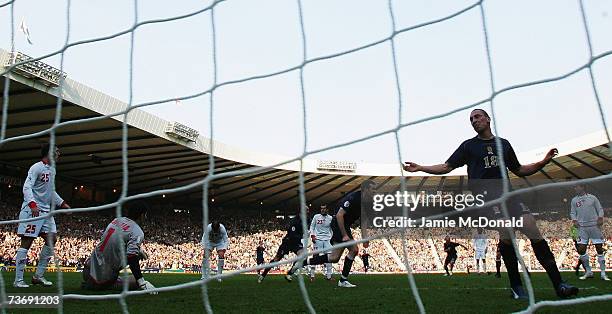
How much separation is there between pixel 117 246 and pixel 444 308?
289 cm

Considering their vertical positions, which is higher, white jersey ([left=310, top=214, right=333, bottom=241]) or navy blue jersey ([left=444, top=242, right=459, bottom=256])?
white jersey ([left=310, top=214, right=333, bottom=241])

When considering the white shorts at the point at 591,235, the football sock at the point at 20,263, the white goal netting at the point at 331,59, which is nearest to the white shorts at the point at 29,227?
the football sock at the point at 20,263

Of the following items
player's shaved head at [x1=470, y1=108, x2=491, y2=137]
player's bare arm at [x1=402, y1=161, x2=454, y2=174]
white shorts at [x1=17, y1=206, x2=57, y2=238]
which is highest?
player's shaved head at [x1=470, y1=108, x2=491, y2=137]

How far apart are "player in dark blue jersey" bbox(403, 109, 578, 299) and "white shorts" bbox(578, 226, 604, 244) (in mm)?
3902

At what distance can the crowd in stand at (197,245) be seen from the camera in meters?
20.9

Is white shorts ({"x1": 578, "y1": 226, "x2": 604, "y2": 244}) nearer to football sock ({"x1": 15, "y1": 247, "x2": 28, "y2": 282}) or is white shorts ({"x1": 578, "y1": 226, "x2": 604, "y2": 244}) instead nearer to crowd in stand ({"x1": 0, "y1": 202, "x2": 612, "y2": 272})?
football sock ({"x1": 15, "y1": 247, "x2": 28, "y2": 282})

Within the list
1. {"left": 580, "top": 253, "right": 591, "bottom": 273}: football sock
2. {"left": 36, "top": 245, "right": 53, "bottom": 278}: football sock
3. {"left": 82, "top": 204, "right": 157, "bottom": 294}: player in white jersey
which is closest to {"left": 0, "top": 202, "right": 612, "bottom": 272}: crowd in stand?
{"left": 580, "top": 253, "right": 591, "bottom": 273}: football sock

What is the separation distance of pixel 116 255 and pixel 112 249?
2.9 inches

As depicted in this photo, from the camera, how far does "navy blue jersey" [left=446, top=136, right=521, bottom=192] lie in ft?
13.6

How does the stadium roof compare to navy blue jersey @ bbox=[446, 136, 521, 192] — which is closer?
navy blue jersey @ bbox=[446, 136, 521, 192]

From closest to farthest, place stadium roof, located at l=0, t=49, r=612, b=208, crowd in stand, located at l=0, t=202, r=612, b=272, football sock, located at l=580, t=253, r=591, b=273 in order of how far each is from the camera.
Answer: football sock, located at l=580, t=253, r=591, b=273, stadium roof, located at l=0, t=49, r=612, b=208, crowd in stand, located at l=0, t=202, r=612, b=272

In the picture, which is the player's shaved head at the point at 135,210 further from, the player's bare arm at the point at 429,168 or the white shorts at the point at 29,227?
the player's bare arm at the point at 429,168

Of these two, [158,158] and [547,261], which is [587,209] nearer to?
[547,261]

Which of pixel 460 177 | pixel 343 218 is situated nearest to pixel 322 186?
pixel 460 177
